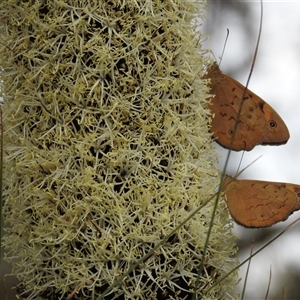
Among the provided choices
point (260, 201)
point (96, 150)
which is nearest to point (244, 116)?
point (260, 201)

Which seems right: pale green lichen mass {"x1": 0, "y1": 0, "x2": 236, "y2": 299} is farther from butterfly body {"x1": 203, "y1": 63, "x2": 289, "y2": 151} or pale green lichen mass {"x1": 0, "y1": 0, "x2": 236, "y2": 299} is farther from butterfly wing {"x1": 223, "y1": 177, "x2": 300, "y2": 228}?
butterfly body {"x1": 203, "y1": 63, "x2": 289, "y2": 151}

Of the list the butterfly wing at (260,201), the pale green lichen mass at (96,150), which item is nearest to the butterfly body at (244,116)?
the butterfly wing at (260,201)

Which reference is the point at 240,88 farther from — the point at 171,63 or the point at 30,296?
the point at 30,296

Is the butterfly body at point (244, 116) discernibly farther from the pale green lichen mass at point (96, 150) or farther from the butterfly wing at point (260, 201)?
the pale green lichen mass at point (96, 150)

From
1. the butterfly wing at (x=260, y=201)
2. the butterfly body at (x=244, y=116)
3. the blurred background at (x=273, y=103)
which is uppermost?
the butterfly body at (x=244, y=116)

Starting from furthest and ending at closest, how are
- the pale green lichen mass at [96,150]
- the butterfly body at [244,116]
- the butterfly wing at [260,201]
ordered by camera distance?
the butterfly body at [244,116]
the butterfly wing at [260,201]
the pale green lichen mass at [96,150]

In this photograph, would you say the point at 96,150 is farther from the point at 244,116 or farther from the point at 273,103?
the point at 273,103

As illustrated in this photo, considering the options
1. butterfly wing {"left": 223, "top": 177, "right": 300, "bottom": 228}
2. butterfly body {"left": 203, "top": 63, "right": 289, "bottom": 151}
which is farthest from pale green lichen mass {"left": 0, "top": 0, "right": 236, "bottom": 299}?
butterfly body {"left": 203, "top": 63, "right": 289, "bottom": 151}
